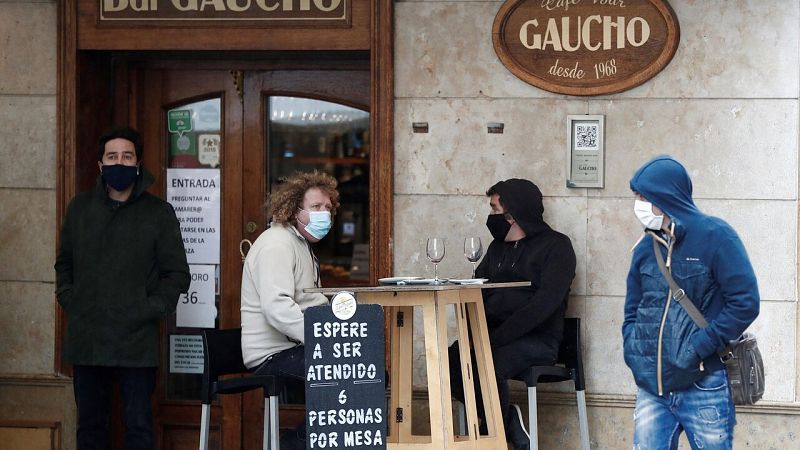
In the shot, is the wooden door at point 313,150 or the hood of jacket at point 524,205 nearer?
the hood of jacket at point 524,205

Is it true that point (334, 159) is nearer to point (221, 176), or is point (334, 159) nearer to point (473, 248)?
point (221, 176)

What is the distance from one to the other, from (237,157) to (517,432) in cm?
235

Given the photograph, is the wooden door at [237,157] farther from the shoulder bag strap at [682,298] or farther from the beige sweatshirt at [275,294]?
the shoulder bag strap at [682,298]

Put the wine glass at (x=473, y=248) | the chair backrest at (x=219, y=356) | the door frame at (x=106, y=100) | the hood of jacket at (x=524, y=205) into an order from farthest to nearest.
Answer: the door frame at (x=106, y=100)
the hood of jacket at (x=524, y=205)
the wine glass at (x=473, y=248)
the chair backrest at (x=219, y=356)

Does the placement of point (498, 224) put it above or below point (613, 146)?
below

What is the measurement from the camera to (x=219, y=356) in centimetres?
598

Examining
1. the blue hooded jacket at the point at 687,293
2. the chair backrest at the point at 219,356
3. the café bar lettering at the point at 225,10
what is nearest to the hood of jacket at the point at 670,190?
the blue hooded jacket at the point at 687,293

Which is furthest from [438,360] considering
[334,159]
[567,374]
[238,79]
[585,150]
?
[238,79]

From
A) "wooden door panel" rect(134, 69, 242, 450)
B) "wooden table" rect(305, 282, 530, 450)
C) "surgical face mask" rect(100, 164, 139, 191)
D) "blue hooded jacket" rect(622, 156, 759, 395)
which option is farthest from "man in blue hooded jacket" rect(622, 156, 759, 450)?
"wooden door panel" rect(134, 69, 242, 450)

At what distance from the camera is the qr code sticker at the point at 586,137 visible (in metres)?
6.51

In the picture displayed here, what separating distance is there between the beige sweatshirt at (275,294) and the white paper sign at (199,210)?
1.21 metres

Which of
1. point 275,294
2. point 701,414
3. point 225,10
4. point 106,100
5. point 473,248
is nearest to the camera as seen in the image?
point 701,414

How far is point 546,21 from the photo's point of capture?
258 inches

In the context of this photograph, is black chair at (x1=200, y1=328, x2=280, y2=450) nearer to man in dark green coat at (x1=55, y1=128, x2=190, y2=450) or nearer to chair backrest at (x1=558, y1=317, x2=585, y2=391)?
man in dark green coat at (x1=55, y1=128, x2=190, y2=450)
